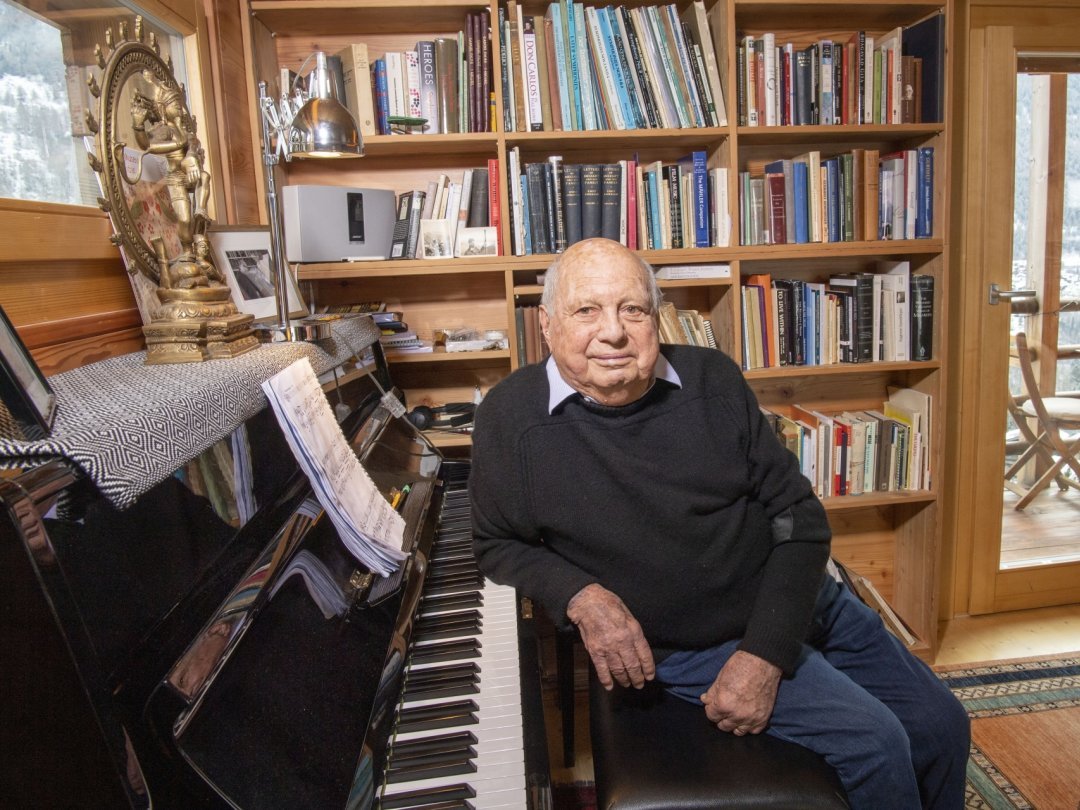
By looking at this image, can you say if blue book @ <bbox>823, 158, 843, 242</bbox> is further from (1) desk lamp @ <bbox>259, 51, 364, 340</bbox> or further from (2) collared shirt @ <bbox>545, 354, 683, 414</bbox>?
(1) desk lamp @ <bbox>259, 51, 364, 340</bbox>

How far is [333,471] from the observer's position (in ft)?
3.39

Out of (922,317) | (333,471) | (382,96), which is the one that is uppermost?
(382,96)

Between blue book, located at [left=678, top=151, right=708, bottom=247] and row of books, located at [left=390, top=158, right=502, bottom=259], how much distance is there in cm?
56

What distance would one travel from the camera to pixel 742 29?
2.22 meters

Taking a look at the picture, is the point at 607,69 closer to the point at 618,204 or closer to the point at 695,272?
the point at 618,204

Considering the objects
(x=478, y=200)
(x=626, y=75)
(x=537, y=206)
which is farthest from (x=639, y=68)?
(x=478, y=200)

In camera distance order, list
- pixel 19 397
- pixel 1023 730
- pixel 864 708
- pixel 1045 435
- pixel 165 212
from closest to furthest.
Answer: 1. pixel 19 397
2. pixel 864 708
3. pixel 165 212
4. pixel 1023 730
5. pixel 1045 435

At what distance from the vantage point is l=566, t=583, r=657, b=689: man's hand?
3.75 ft

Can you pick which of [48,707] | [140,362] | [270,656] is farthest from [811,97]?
[48,707]

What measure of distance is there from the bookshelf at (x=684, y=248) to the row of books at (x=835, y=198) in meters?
0.05

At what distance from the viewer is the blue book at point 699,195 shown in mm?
2100

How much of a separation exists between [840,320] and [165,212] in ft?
6.04

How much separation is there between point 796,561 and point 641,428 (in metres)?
0.34

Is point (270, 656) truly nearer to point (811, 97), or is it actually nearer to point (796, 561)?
point (796, 561)
